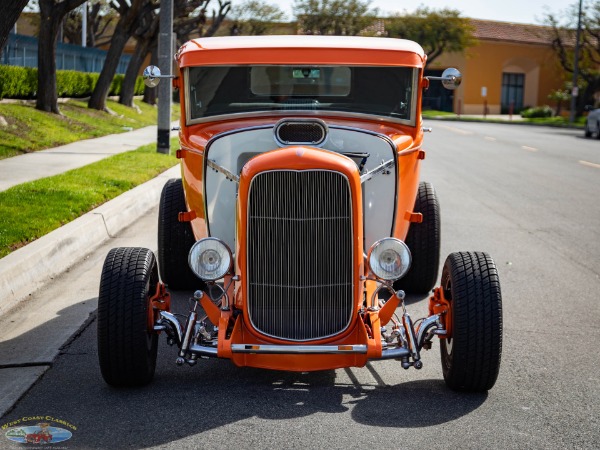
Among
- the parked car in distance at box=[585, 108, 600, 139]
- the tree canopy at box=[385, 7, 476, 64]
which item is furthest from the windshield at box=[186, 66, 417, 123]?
the tree canopy at box=[385, 7, 476, 64]

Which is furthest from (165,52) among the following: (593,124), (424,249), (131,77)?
(593,124)

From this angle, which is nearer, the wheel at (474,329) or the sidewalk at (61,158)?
the wheel at (474,329)

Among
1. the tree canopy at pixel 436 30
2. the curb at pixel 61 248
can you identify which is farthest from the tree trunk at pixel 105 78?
the tree canopy at pixel 436 30

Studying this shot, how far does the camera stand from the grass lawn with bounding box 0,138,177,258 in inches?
373

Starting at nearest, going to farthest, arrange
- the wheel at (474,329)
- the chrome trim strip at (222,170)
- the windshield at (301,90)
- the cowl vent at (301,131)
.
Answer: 1. the wheel at (474,329)
2. the cowl vent at (301,131)
3. the chrome trim strip at (222,170)
4. the windshield at (301,90)

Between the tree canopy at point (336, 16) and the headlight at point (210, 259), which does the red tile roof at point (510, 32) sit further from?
the headlight at point (210, 259)

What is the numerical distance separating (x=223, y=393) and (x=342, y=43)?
280 centimetres

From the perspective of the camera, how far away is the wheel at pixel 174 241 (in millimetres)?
8016

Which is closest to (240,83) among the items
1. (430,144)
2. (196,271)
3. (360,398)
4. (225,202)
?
(225,202)

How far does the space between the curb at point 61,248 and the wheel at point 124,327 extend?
2.14 m

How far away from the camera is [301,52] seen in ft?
22.9

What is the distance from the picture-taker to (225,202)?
6445mm

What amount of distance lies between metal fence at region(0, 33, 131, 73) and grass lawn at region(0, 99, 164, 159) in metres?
1.85

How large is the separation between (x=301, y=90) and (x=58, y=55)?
3095cm
